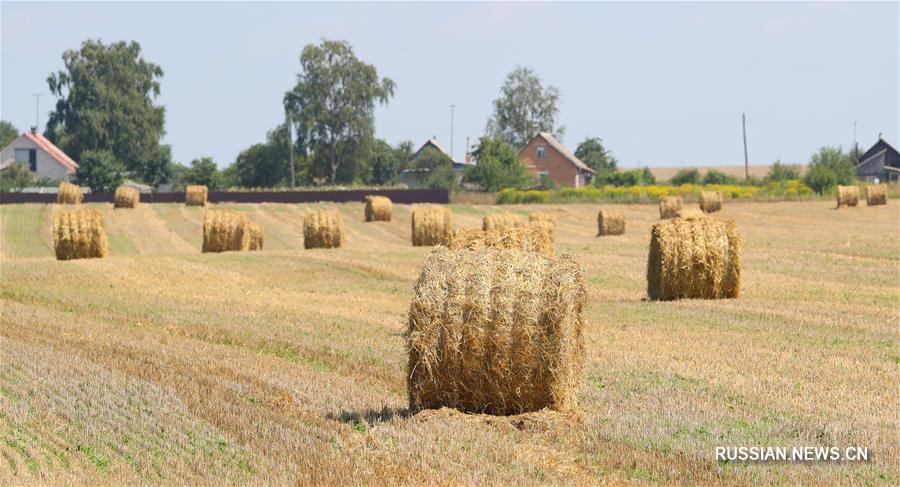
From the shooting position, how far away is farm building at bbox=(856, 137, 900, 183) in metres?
139

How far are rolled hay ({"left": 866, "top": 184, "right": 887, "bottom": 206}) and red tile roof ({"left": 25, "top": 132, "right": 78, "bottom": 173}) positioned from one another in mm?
71299

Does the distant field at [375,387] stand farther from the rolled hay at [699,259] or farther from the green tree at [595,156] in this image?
the green tree at [595,156]

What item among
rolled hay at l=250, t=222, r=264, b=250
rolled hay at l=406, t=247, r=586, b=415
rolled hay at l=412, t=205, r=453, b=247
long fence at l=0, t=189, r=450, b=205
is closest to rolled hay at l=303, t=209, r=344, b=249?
rolled hay at l=250, t=222, r=264, b=250

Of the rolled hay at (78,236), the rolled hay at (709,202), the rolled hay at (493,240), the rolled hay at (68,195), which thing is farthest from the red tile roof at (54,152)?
the rolled hay at (493,240)

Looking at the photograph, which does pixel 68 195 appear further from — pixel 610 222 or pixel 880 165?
pixel 880 165

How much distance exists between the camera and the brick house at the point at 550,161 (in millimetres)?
125500

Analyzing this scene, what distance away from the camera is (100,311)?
23828 millimetres

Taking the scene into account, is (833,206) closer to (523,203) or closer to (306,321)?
(523,203)

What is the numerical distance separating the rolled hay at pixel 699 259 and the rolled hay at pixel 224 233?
18245mm

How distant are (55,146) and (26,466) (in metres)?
118

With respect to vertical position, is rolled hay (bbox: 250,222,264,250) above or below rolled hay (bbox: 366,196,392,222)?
below

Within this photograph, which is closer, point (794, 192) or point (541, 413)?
point (541, 413)

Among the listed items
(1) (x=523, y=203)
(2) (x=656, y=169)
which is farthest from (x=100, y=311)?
(2) (x=656, y=169)

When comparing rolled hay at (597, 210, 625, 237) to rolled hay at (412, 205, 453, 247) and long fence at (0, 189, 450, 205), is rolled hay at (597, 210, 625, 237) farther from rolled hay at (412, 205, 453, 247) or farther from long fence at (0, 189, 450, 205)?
long fence at (0, 189, 450, 205)
